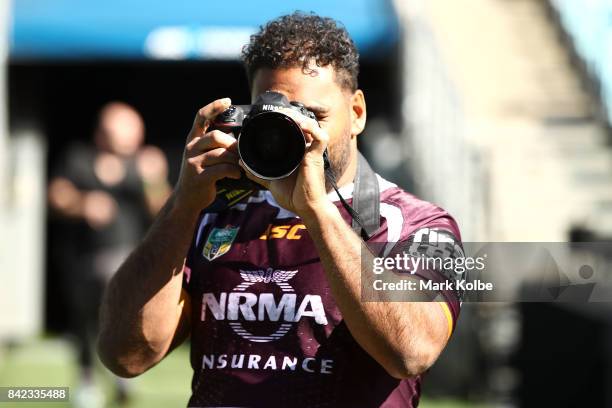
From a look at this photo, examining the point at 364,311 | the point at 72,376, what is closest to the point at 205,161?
the point at 364,311

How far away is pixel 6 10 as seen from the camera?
12359mm

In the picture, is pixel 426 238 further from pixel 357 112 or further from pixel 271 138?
pixel 271 138

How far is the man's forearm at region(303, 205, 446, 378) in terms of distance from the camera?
2.69 m

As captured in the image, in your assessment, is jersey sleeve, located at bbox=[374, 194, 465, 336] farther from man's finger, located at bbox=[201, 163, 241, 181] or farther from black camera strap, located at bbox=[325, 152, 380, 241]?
man's finger, located at bbox=[201, 163, 241, 181]

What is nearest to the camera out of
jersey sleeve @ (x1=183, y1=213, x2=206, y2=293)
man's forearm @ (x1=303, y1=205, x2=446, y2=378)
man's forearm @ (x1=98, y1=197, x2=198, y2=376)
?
man's forearm @ (x1=303, y1=205, x2=446, y2=378)

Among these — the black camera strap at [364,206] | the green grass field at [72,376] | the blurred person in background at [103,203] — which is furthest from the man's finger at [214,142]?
the blurred person in background at [103,203]

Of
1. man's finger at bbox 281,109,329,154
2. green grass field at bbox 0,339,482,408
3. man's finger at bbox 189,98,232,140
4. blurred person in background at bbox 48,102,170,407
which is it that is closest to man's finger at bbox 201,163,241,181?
man's finger at bbox 189,98,232,140

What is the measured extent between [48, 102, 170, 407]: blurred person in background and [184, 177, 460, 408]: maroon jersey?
19.4 feet

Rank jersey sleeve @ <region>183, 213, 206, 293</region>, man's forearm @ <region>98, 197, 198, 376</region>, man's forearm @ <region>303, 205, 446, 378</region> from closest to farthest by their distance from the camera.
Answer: man's forearm @ <region>303, 205, 446, 378</region> → man's forearm @ <region>98, 197, 198, 376</region> → jersey sleeve @ <region>183, 213, 206, 293</region>

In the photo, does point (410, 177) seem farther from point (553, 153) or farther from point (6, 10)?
point (6, 10)

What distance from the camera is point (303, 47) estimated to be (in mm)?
2898

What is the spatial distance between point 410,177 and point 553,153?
4.59ft

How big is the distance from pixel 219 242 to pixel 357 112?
471 mm

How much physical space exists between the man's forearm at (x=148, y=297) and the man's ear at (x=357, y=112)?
0.45m
